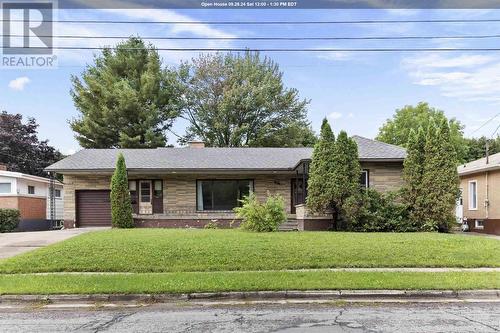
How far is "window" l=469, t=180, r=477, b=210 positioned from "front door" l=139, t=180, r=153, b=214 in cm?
1662

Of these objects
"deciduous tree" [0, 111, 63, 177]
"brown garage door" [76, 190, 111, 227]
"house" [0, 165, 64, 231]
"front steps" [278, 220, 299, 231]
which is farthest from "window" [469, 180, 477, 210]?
"deciduous tree" [0, 111, 63, 177]

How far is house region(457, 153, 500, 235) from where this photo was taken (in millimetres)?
21031

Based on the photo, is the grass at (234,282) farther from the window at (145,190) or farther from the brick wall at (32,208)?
the brick wall at (32,208)

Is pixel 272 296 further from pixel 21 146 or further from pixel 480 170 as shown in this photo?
pixel 21 146

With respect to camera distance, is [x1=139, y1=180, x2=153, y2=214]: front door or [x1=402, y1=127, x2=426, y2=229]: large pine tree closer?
[x1=402, y1=127, x2=426, y2=229]: large pine tree

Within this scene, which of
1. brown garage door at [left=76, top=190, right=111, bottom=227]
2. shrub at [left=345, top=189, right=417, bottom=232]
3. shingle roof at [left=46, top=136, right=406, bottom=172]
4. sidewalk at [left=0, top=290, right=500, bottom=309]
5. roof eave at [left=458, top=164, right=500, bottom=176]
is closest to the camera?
sidewalk at [left=0, top=290, right=500, bottom=309]

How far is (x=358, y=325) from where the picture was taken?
255 inches

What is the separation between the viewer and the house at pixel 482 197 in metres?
A: 21.0

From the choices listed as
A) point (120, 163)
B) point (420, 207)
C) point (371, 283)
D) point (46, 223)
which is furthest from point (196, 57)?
point (371, 283)

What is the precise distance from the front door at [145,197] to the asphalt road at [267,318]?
15460 mm

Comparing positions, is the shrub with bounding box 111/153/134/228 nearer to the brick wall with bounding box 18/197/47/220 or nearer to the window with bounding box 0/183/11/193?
the brick wall with bounding box 18/197/47/220

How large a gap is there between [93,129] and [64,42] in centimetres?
2679

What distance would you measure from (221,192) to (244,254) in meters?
11.8

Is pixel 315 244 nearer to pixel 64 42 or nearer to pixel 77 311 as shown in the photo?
pixel 77 311
